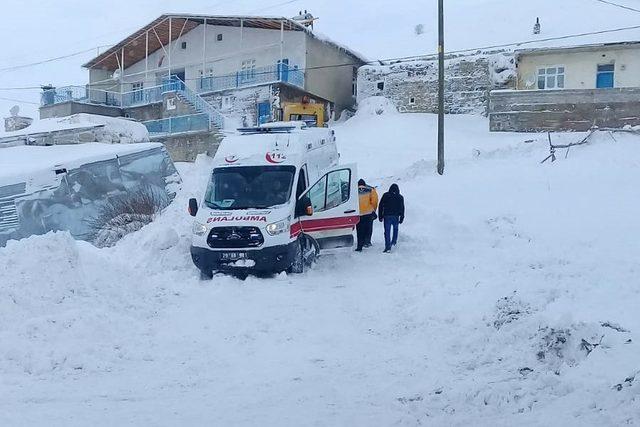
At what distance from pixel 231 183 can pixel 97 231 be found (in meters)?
6.96

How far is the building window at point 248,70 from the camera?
38156 mm

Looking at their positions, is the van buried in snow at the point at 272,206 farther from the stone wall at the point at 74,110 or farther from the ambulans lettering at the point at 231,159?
the stone wall at the point at 74,110

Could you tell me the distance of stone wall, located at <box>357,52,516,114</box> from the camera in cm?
3497

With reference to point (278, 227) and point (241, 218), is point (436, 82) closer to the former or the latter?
point (278, 227)

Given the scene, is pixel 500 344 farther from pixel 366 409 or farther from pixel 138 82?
pixel 138 82

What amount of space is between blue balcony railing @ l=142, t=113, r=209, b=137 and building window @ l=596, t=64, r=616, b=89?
65.3 feet

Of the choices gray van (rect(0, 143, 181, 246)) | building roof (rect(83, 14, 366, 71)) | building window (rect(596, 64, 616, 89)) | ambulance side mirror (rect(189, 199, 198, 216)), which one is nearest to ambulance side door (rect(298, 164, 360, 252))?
ambulance side mirror (rect(189, 199, 198, 216))

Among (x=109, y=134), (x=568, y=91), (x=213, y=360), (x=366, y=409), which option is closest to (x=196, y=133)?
(x=109, y=134)

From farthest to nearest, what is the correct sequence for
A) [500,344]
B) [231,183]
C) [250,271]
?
[231,183] < [250,271] < [500,344]

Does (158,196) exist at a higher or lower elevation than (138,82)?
lower

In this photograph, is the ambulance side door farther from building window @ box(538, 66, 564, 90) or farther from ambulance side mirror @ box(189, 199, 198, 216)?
building window @ box(538, 66, 564, 90)

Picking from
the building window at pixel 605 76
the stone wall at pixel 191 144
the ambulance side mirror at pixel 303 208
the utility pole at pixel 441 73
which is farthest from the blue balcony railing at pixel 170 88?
the ambulance side mirror at pixel 303 208

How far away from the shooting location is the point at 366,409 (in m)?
6.13

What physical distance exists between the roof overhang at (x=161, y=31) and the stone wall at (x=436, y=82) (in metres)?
5.18
